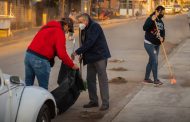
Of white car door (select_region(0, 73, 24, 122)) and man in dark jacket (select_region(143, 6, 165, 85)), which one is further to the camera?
man in dark jacket (select_region(143, 6, 165, 85))

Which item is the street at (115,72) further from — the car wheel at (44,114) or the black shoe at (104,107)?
the car wheel at (44,114)

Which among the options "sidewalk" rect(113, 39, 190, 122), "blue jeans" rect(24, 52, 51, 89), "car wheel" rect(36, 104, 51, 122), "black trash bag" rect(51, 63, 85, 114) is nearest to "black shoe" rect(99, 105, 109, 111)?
"sidewalk" rect(113, 39, 190, 122)

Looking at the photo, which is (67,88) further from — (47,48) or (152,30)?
(152,30)

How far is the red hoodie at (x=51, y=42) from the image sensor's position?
7617mm

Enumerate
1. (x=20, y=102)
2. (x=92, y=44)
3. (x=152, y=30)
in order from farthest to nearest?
(x=152, y=30)
(x=92, y=44)
(x=20, y=102)

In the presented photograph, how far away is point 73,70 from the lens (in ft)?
27.2

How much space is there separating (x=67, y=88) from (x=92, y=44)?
0.87 metres

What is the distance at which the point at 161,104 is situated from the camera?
9.11m

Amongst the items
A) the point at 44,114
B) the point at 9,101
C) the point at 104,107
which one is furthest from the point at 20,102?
the point at 104,107

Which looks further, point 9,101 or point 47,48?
point 47,48

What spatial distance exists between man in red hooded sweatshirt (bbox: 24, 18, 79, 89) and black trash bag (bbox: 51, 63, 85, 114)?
1.16 feet

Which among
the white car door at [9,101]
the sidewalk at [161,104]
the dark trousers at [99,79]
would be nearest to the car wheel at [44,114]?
the white car door at [9,101]

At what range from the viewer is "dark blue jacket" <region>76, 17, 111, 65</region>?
8.39 meters

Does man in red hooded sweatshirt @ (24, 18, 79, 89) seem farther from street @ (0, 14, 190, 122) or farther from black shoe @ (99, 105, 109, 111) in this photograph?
black shoe @ (99, 105, 109, 111)
